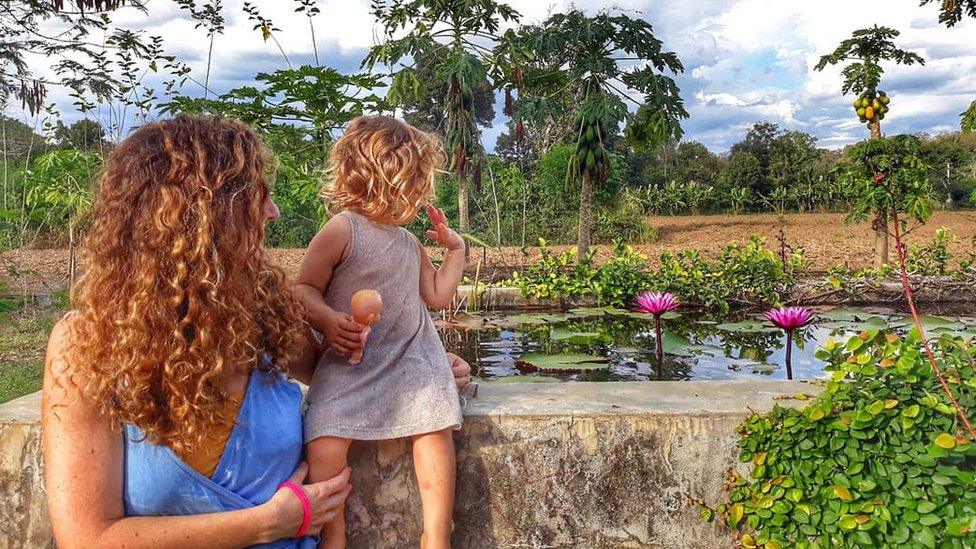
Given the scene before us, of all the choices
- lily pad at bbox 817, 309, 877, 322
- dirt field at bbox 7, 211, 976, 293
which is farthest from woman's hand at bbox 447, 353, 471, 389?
dirt field at bbox 7, 211, 976, 293

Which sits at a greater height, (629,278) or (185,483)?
(629,278)

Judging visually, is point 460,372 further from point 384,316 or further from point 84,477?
point 84,477

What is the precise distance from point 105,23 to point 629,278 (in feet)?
19.2

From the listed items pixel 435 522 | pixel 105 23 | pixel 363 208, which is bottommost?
pixel 435 522

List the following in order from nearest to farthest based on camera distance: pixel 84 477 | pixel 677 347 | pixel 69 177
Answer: pixel 84 477 < pixel 677 347 < pixel 69 177

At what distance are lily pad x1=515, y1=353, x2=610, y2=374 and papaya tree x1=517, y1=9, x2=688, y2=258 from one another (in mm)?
4502

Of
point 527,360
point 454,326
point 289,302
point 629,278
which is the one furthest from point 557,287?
point 289,302

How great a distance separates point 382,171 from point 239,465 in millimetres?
758

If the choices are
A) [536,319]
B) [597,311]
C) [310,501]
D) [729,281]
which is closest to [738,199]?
[729,281]

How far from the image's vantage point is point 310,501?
141 centimetres

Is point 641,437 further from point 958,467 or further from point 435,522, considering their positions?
point 958,467

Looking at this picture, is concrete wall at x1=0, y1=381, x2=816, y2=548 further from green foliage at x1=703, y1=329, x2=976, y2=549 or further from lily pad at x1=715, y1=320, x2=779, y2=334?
lily pad at x1=715, y1=320, x2=779, y2=334

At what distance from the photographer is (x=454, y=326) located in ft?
14.9

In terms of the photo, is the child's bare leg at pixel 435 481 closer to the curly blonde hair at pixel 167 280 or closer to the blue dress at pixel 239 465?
the blue dress at pixel 239 465
